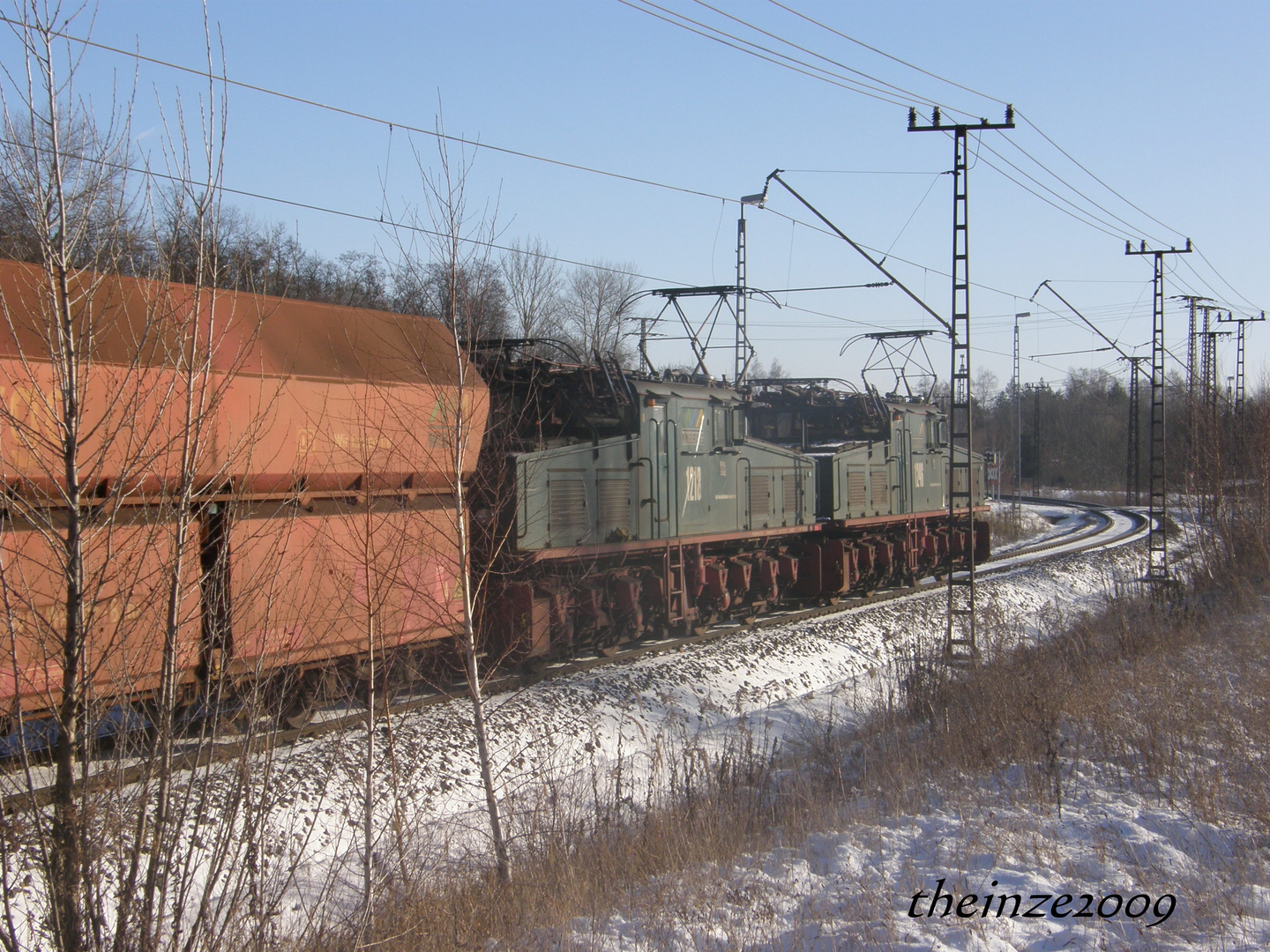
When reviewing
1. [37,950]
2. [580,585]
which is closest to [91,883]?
[37,950]

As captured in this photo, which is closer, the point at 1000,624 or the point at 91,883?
the point at 91,883

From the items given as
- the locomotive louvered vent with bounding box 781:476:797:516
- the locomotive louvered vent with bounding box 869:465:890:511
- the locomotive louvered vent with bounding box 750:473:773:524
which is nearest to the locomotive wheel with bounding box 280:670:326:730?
the locomotive louvered vent with bounding box 750:473:773:524

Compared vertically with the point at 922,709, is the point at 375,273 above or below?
above

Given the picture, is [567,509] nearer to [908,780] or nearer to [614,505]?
[614,505]

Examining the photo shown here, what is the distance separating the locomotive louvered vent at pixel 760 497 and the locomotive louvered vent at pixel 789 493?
1.56ft

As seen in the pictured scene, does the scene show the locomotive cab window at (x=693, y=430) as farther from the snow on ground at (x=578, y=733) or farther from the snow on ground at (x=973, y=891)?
the snow on ground at (x=973, y=891)

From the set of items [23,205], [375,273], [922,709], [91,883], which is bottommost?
[922,709]

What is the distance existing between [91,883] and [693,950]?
287cm

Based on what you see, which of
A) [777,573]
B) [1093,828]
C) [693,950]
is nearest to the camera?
[693,950]

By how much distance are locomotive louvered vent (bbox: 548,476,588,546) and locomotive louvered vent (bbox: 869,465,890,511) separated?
880cm

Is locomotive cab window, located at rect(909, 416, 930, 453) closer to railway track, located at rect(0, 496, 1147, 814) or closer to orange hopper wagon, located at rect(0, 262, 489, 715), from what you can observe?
railway track, located at rect(0, 496, 1147, 814)

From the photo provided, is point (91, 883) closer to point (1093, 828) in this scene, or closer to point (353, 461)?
point (353, 461)

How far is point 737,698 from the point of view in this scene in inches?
441

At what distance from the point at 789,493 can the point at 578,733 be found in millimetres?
7794
